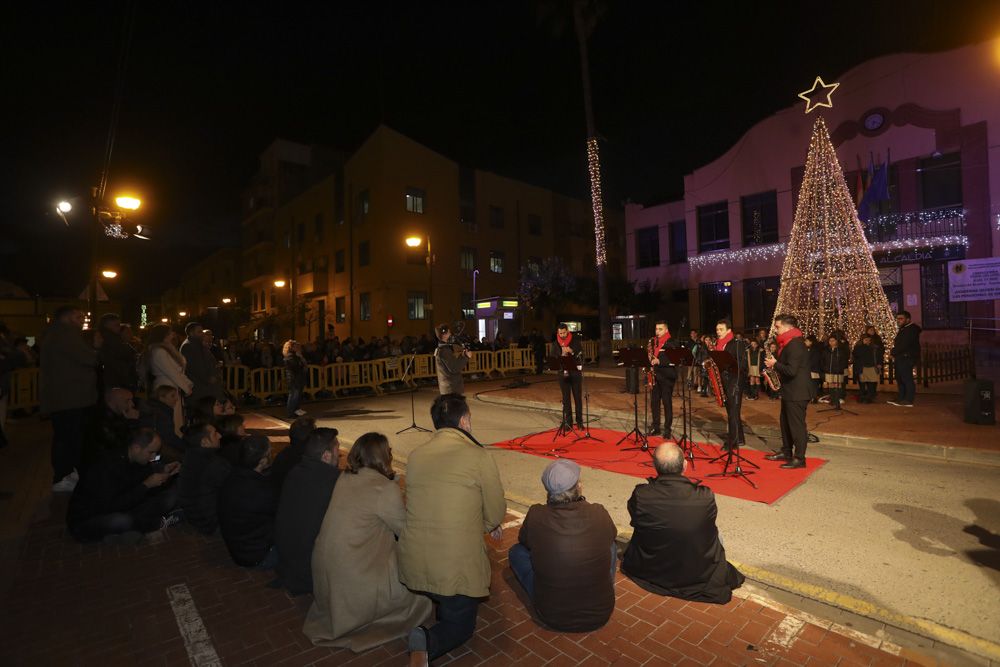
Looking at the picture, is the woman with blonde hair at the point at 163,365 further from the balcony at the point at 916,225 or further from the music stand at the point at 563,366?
the balcony at the point at 916,225

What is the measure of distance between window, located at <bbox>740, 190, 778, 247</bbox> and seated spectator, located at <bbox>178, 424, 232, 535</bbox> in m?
25.6

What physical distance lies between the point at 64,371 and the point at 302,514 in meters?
4.67

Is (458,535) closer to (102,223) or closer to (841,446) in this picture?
(841,446)

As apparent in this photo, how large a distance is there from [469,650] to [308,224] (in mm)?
34828

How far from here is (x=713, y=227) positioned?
87.9ft

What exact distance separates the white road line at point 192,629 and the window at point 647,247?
2974 centimetres

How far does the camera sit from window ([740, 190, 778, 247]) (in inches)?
962

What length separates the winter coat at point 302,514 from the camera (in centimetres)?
355

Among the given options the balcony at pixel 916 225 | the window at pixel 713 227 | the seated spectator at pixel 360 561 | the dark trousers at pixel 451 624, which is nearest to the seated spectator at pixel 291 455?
the seated spectator at pixel 360 561

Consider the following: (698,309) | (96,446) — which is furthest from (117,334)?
(698,309)

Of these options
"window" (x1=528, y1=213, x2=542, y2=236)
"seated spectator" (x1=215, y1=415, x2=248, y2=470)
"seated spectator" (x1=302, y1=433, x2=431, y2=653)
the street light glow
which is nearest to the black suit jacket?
"seated spectator" (x1=302, y1=433, x2=431, y2=653)

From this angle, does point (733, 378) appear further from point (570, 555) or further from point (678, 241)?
point (678, 241)

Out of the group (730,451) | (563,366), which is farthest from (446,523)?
(563,366)

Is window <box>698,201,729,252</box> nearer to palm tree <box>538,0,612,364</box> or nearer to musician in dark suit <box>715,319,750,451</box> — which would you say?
palm tree <box>538,0,612,364</box>
